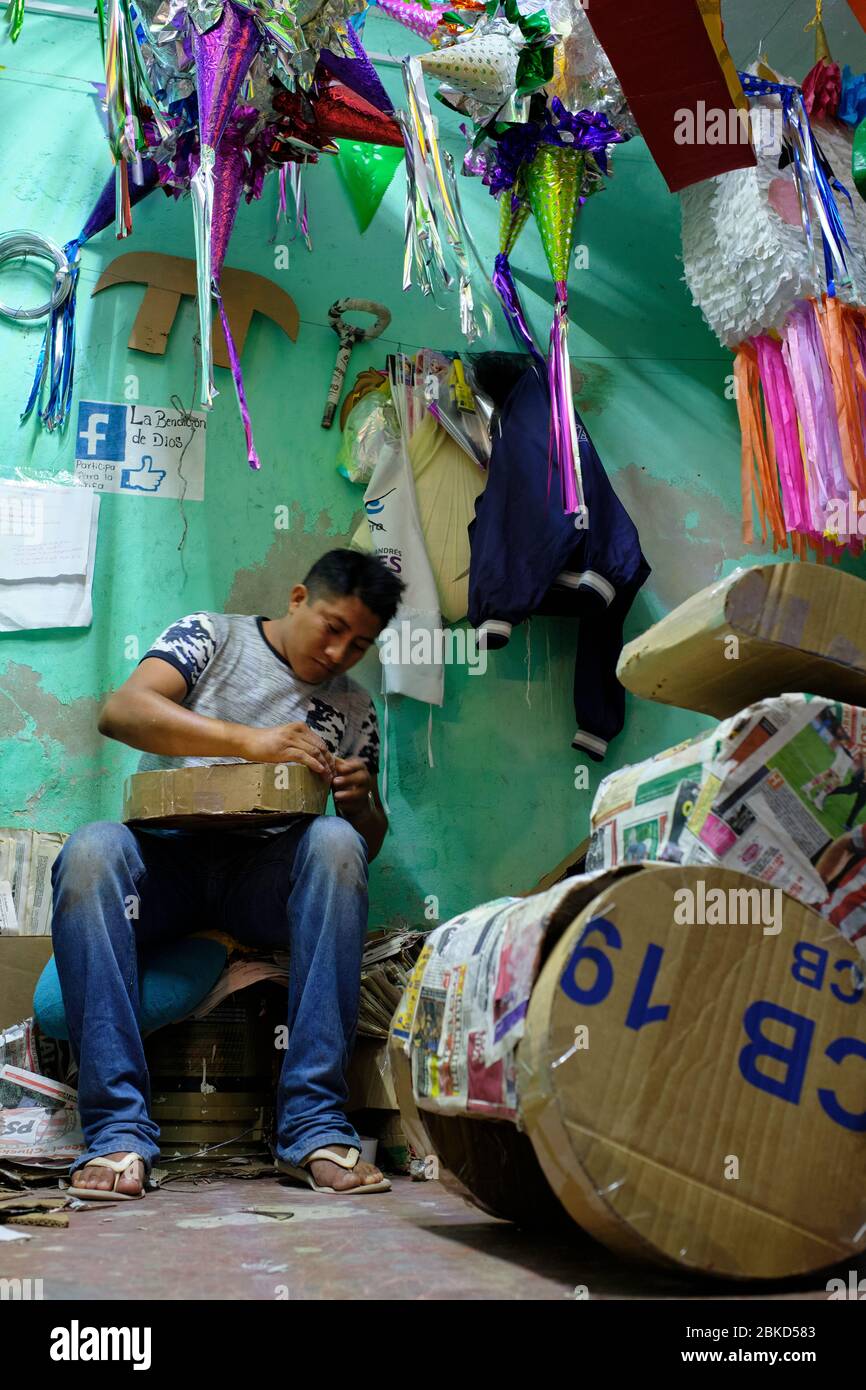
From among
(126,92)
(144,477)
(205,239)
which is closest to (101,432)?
(144,477)

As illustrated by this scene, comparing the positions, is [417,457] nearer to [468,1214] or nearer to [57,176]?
[57,176]

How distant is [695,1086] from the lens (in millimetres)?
1148

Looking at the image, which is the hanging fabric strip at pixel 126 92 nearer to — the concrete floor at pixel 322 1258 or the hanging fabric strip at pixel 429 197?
the hanging fabric strip at pixel 429 197

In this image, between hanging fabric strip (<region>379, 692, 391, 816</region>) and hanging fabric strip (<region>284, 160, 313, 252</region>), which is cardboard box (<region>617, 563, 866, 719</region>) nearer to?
hanging fabric strip (<region>379, 692, 391, 816</region>)

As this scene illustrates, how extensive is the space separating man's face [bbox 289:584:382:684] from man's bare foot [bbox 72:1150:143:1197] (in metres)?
1.07

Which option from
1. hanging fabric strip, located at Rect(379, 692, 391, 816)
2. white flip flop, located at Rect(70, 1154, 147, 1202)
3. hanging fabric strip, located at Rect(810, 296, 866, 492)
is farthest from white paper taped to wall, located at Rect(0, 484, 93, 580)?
hanging fabric strip, located at Rect(810, 296, 866, 492)

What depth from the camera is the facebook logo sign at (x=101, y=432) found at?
3023mm

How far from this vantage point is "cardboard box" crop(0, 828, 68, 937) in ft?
8.52

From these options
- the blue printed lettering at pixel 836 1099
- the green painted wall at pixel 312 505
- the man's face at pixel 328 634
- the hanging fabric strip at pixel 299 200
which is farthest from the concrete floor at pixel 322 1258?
the hanging fabric strip at pixel 299 200

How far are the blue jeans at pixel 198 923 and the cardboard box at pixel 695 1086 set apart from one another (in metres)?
0.89

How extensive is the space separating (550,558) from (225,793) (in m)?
1.15

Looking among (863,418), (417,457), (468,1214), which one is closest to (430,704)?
(417,457)

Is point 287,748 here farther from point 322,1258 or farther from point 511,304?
point 511,304

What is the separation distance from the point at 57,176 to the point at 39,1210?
8.24 ft
